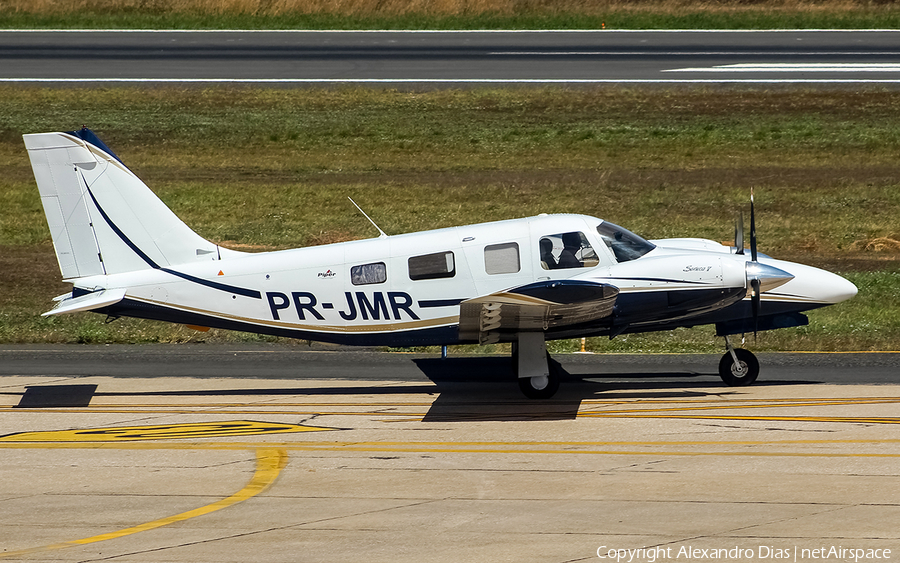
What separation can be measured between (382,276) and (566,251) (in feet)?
9.09

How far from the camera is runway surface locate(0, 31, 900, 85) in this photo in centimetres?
3600

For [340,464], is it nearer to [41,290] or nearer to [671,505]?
[671,505]

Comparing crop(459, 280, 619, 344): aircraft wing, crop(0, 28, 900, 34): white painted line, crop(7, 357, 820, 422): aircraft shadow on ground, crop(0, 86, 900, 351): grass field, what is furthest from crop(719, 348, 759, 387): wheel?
crop(0, 28, 900, 34): white painted line

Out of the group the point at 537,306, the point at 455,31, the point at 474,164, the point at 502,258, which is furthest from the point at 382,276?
the point at 455,31

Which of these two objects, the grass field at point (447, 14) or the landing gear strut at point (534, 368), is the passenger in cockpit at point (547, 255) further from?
the grass field at point (447, 14)

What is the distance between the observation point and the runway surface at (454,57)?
36000 millimetres

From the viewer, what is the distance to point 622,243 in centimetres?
1548

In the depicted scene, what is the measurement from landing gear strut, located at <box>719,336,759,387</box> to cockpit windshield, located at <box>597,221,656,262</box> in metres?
2.06

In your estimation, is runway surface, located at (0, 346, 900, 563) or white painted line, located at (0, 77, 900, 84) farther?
white painted line, located at (0, 77, 900, 84)

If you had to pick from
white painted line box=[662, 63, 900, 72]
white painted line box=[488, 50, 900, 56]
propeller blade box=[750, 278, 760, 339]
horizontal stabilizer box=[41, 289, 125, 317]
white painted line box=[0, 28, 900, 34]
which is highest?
white painted line box=[0, 28, 900, 34]

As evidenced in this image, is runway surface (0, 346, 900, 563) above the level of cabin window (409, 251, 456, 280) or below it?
below

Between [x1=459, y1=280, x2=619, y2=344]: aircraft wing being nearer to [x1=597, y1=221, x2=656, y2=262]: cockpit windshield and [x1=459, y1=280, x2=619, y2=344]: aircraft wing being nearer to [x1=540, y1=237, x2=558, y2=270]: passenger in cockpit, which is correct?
[x1=540, y1=237, x2=558, y2=270]: passenger in cockpit

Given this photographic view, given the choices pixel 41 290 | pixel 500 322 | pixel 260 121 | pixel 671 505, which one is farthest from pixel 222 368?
pixel 260 121

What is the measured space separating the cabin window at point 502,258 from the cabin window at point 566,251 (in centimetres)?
41
